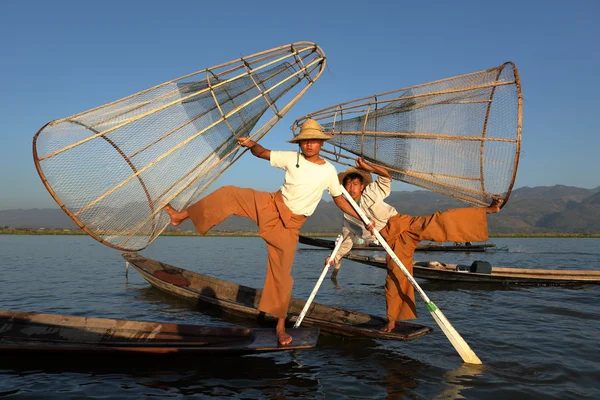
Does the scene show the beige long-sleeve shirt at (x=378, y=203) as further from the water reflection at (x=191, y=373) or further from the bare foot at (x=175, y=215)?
the bare foot at (x=175, y=215)

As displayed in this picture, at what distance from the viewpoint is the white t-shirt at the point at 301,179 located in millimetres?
5227

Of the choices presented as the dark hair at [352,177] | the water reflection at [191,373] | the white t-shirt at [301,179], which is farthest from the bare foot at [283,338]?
the dark hair at [352,177]

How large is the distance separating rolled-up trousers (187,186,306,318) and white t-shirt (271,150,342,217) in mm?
122

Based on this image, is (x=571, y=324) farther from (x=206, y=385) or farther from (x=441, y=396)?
(x=206, y=385)

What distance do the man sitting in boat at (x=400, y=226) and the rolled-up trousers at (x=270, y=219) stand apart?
4.56 ft

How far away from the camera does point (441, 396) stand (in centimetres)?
484

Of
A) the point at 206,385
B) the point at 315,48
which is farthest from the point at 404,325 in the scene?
the point at 315,48

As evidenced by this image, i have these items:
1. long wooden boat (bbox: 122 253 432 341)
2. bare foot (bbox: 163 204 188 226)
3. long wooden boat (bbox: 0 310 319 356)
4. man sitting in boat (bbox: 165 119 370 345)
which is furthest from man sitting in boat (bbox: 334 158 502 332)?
bare foot (bbox: 163 204 188 226)

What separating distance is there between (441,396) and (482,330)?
12.3ft

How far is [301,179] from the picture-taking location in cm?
523

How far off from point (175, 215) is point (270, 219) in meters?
1.16

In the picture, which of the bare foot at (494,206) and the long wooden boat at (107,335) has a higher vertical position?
the bare foot at (494,206)

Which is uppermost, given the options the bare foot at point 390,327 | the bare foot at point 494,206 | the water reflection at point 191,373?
the bare foot at point 494,206

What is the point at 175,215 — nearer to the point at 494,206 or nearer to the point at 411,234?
the point at 411,234
